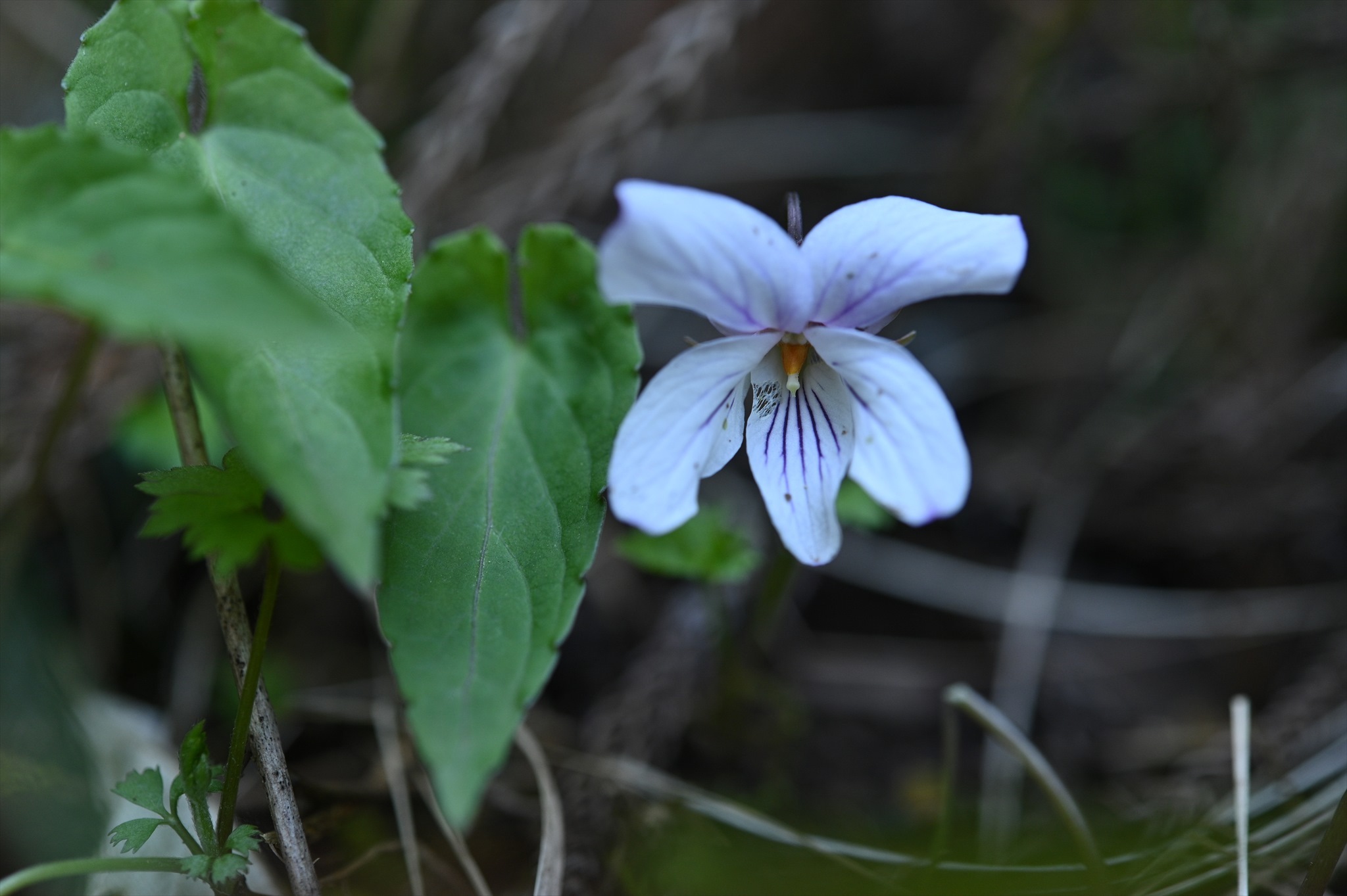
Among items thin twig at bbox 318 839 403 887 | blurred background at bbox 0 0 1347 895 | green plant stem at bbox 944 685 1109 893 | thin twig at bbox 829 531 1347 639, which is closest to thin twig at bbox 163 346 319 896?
thin twig at bbox 318 839 403 887

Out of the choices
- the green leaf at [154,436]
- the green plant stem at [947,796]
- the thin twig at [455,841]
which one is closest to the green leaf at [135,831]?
the thin twig at [455,841]

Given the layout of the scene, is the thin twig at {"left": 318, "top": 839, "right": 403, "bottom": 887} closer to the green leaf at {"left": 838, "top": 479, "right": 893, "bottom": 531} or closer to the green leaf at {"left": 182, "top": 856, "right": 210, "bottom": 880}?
the green leaf at {"left": 182, "top": 856, "right": 210, "bottom": 880}

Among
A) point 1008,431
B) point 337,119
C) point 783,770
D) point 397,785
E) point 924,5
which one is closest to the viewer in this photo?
point 337,119

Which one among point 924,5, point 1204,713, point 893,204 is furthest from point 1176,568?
point 924,5

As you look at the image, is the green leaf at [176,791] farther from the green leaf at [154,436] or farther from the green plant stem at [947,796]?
the green leaf at [154,436]

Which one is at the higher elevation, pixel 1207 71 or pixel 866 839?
pixel 1207 71

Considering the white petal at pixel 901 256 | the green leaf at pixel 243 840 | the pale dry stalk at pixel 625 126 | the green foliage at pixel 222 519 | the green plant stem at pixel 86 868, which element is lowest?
the green plant stem at pixel 86 868

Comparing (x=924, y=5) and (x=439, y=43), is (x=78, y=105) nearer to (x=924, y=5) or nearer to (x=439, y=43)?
(x=439, y=43)
